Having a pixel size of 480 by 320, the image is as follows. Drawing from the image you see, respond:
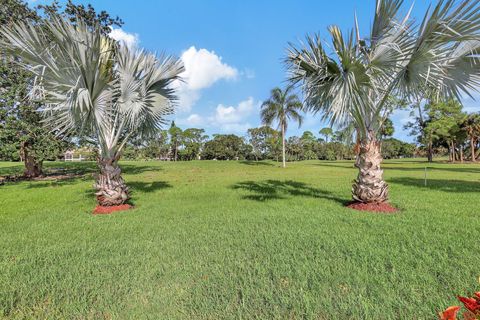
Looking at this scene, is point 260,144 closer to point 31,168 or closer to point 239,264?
point 31,168

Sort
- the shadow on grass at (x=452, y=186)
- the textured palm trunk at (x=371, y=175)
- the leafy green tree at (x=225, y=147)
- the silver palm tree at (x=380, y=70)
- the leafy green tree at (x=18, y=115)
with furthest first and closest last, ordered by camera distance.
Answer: the leafy green tree at (x=225, y=147), the leafy green tree at (x=18, y=115), the shadow on grass at (x=452, y=186), the textured palm trunk at (x=371, y=175), the silver palm tree at (x=380, y=70)

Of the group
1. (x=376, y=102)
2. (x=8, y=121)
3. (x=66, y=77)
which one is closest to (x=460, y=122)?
(x=376, y=102)

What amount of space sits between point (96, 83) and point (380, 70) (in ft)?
20.8

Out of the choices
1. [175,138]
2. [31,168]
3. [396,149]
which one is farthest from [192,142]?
[396,149]

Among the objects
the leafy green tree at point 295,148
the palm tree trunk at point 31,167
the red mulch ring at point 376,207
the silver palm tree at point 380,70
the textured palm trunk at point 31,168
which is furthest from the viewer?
the leafy green tree at point 295,148

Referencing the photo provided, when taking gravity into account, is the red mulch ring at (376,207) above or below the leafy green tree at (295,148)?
below

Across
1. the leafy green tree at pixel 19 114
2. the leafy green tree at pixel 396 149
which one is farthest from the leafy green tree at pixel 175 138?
the leafy green tree at pixel 396 149

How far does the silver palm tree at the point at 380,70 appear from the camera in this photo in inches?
190

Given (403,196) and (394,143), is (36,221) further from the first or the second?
(394,143)

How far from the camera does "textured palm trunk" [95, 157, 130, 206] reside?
6723 millimetres

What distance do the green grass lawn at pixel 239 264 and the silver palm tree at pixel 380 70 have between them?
84.8 inches

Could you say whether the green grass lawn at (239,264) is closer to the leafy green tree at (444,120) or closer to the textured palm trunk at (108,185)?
the textured palm trunk at (108,185)

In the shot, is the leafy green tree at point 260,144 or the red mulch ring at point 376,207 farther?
the leafy green tree at point 260,144

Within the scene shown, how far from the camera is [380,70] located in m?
5.39
